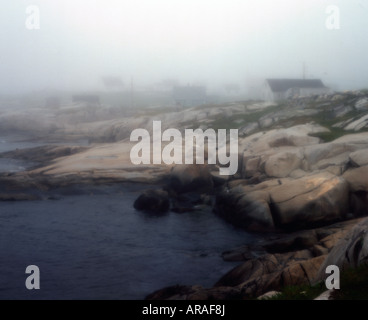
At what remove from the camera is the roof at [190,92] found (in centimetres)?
13075

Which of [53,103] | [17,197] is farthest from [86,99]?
[17,197]

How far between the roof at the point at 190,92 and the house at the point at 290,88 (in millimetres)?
39314

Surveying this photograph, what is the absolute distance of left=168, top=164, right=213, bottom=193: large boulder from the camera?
36.8 m

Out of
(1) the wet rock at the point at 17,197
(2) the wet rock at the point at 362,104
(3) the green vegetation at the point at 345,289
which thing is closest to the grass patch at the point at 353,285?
(3) the green vegetation at the point at 345,289

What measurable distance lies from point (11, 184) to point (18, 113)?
261ft

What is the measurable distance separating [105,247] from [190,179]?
1443 cm

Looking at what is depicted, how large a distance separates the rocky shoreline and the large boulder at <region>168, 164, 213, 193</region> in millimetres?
86

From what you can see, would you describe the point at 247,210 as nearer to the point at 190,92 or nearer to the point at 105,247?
the point at 105,247

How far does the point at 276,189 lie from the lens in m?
28.1

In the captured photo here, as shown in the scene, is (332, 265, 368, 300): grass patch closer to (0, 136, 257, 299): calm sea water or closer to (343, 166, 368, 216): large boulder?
(0, 136, 257, 299): calm sea water

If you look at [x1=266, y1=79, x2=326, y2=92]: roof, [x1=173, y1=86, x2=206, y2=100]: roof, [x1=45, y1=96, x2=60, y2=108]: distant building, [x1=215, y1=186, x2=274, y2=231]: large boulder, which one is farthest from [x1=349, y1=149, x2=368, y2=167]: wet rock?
[x1=45, y1=96, x2=60, y2=108]: distant building

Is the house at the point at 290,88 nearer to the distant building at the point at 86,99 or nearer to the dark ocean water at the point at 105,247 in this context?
the distant building at the point at 86,99

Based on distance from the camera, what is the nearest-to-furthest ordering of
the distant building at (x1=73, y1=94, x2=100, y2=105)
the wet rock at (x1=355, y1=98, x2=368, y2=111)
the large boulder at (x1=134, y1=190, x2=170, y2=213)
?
1. the large boulder at (x1=134, y1=190, x2=170, y2=213)
2. the wet rock at (x1=355, y1=98, x2=368, y2=111)
3. the distant building at (x1=73, y1=94, x2=100, y2=105)
